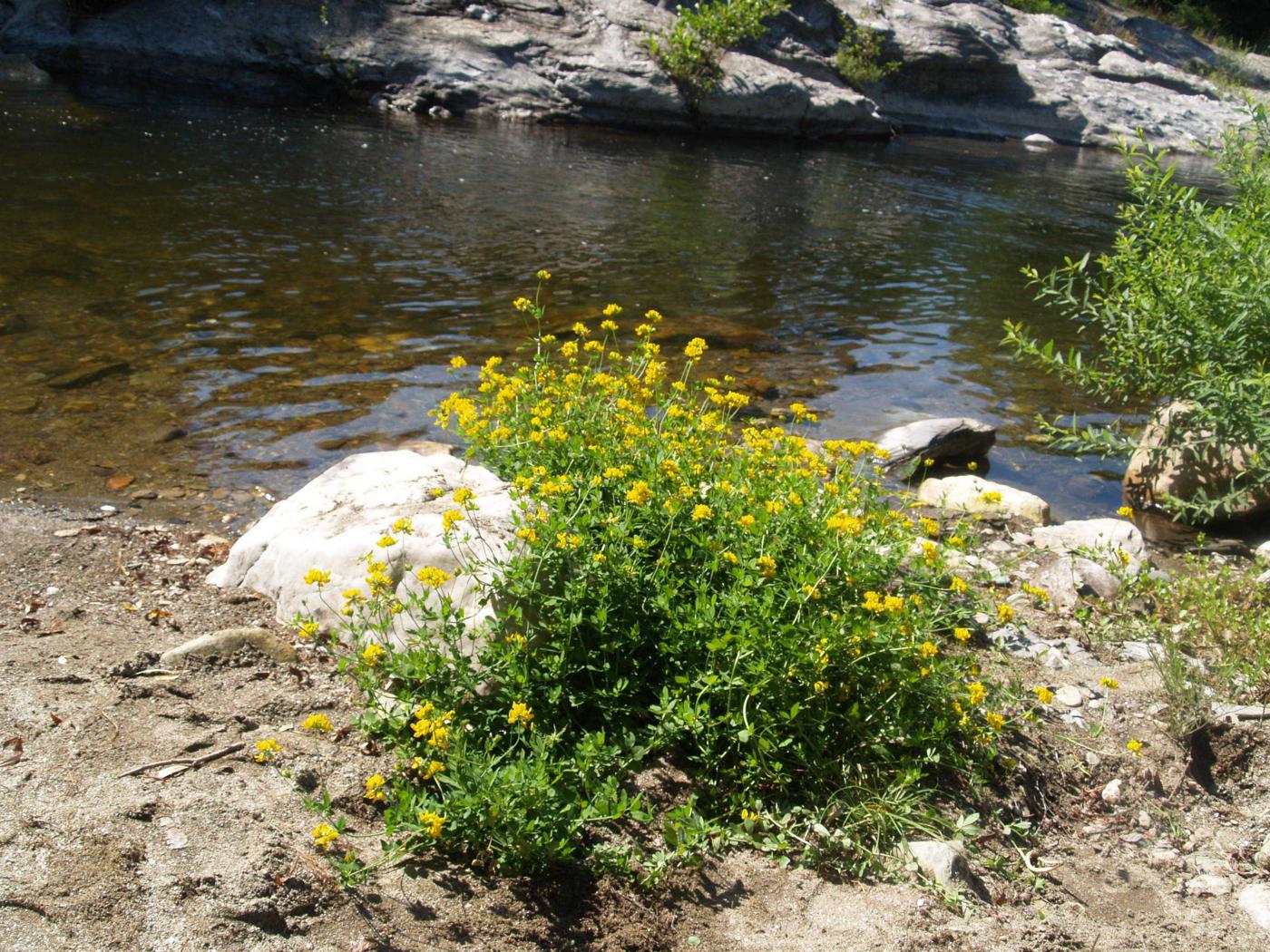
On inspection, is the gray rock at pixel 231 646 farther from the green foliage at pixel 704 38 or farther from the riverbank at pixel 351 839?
the green foliage at pixel 704 38

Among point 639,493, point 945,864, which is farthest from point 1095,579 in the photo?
point 639,493

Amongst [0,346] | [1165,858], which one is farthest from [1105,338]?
[0,346]

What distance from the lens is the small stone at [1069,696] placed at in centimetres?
427

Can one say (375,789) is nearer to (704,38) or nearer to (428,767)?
(428,767)

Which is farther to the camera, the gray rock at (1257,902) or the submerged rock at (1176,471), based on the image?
the submerged rock at (1176,471)

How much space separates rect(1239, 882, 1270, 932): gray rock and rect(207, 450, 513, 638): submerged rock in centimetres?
267

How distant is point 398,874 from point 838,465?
2.38 meters

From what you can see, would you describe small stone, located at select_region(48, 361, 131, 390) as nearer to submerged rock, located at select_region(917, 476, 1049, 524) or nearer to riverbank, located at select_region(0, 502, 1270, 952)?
riverbank, located at select_region(0, 502, 1270, 952)

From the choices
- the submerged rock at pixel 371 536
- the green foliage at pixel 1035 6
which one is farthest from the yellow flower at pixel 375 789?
the green foliage at pixel 1035 6

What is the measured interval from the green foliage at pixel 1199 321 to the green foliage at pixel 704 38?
17959mm

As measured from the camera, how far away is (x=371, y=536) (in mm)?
4137

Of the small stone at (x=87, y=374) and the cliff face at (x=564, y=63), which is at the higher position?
the cliff face at (x=564, y=63)

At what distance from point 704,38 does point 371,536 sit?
22.6m

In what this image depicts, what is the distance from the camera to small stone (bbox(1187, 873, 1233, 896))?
3.29m
